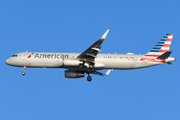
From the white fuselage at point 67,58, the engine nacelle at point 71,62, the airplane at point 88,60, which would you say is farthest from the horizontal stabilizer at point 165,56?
the engine nacelle at point 71,62

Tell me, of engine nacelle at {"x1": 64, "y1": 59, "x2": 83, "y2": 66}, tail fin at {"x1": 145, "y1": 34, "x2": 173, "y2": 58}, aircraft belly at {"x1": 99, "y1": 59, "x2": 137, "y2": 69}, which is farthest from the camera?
tail fin at {"x1": 145, "y1": 34, "x2": 173, "y2": 58}

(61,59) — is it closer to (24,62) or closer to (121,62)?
(24,62)

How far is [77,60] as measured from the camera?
184 ft

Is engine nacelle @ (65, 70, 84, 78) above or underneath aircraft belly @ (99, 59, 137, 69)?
underneath

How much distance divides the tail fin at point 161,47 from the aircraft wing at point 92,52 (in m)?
11.0

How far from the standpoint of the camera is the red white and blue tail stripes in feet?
196

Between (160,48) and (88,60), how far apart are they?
14250 millimetres

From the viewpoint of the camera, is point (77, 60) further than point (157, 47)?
No

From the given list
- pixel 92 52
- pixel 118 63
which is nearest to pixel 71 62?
pixel 92 52

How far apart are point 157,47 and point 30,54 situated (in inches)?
939

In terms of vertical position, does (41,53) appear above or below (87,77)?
above

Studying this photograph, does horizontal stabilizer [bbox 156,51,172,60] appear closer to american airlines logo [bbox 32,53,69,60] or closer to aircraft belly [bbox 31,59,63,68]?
american airlines logo [bbox 32,53,69,60]

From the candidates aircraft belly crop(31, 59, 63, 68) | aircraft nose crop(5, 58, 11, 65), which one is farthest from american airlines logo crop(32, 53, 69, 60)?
aircraft nose crop(5, 58, 11, 65)

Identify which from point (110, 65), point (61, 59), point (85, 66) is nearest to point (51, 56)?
point (61, 59)
